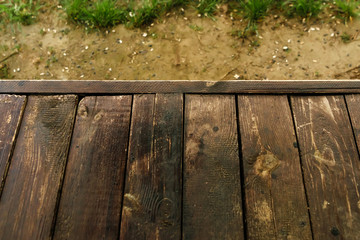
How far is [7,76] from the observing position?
99.9 inches

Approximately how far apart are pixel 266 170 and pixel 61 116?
1140 mm

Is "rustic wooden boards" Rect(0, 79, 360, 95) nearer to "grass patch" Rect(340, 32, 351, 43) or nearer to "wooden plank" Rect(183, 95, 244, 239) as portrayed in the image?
"wooden plank" Rect(183, 95, 244, 239)

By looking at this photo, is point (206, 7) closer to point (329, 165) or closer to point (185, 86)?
point (185, 86)

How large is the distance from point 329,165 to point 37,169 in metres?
1.48

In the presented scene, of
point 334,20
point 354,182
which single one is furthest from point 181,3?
point 354,182

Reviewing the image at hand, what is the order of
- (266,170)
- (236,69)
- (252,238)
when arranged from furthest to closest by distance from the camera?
(236,69)
(266,170)
(252,238)

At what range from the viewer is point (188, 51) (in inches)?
99.7

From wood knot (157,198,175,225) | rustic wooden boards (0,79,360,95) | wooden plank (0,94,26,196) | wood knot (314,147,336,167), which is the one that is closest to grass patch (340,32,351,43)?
rustic wooden boards (0,79,360,95)

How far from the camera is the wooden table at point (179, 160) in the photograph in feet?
4.66

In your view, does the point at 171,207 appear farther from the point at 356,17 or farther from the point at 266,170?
the point at 356,17

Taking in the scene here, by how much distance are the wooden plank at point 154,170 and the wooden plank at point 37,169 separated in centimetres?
37

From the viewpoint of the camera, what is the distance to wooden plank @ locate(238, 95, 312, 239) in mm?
1401

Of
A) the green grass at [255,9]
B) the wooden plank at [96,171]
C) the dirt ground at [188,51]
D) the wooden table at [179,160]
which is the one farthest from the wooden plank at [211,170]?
the green grass at [255,9]

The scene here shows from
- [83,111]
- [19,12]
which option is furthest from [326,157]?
[19,12]
